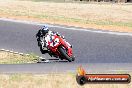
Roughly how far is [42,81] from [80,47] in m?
7.07

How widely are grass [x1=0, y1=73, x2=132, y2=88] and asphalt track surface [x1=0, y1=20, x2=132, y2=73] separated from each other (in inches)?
22.4

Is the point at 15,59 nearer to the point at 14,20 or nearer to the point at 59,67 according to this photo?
the point at 59,67

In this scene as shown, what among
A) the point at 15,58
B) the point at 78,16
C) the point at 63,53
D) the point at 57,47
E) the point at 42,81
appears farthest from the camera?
the point at 78,16

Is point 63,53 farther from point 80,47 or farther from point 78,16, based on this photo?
point 78,16

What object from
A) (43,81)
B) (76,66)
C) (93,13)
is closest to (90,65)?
(76,66)

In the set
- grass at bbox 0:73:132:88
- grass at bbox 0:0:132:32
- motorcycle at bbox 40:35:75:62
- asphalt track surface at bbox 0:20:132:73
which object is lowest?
grass at bbox 0:0:132:32

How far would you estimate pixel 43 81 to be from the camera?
1016cm

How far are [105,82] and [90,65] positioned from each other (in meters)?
2.53

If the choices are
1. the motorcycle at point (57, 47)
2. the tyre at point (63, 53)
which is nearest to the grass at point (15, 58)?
the motorcycle at point (57, 47)

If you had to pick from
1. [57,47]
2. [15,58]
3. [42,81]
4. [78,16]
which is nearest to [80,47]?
[15,58]

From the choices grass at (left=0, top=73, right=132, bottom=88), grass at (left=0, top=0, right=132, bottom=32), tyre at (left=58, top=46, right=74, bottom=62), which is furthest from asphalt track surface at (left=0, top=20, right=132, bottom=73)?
grass at (left=0, top=0, right=132, bottom=32)

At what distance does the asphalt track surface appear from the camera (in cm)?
1173

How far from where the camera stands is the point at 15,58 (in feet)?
46.5

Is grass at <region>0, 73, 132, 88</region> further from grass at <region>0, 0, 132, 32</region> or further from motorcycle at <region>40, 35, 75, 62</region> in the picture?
grass at <region>0, 0, 132, 32</region>
